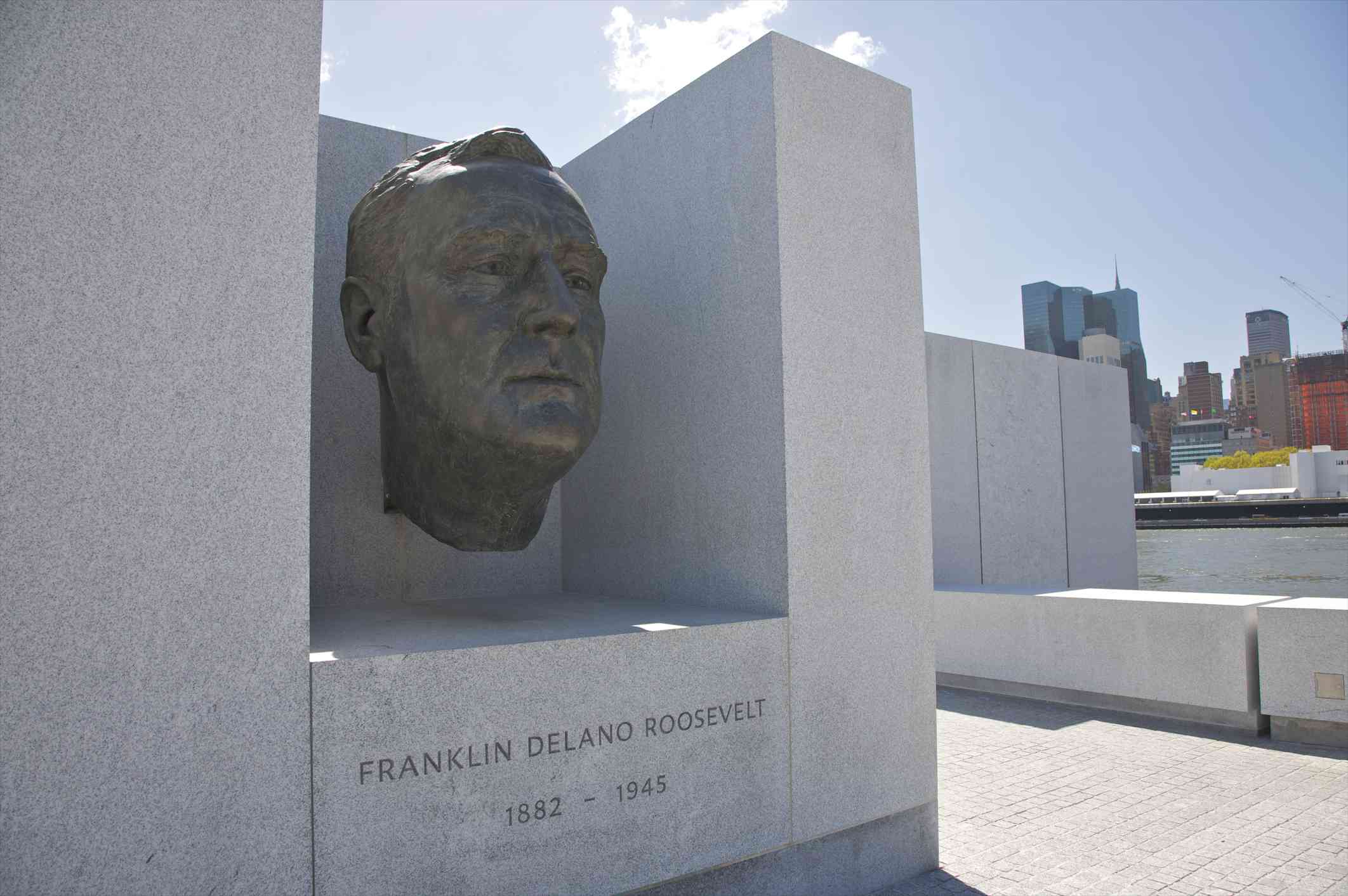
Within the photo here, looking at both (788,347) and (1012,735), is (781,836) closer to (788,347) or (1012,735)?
(788,347)

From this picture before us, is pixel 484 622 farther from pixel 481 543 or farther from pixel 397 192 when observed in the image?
pixel 397 192

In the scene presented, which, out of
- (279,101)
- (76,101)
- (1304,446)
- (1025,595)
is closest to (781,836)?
(279,101)

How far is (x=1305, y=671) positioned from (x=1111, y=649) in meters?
1.49

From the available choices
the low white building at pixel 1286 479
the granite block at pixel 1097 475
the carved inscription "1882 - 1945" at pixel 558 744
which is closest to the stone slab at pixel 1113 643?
the carved inscription "1882 - 1945" at pixel 558 744

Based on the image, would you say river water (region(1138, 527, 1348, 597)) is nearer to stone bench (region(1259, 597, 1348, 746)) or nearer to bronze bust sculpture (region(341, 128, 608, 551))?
stone bench (region(1259, 597, 1348, 746))

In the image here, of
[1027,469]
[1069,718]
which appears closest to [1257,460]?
[1027,469]

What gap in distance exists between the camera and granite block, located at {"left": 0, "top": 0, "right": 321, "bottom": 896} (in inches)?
104

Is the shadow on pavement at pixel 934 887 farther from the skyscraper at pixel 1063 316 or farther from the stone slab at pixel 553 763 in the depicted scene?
the skyscraper at pixel 1063 316

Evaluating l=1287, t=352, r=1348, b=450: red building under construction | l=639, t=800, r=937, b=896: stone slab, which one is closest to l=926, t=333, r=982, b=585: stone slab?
l=639, t=800, r=937, b=896: stone slab

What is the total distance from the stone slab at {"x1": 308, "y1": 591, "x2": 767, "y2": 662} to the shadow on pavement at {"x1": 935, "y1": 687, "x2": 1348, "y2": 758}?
3555mm

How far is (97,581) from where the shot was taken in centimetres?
272

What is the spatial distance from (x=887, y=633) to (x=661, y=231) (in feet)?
8.61

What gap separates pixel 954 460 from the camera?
13.1 meters

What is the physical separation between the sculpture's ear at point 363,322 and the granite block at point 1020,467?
10963mm
